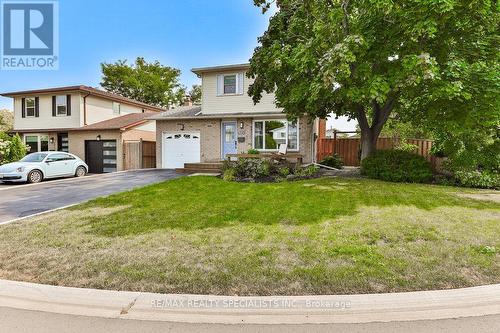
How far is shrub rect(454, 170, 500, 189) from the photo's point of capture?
980cm

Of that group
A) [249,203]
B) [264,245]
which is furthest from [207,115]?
[264,245]

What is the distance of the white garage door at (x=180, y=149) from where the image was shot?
55.8 ft

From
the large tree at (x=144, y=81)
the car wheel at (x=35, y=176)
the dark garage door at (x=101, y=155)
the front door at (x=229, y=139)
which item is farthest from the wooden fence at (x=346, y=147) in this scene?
the large tree at (x=144, y=81)

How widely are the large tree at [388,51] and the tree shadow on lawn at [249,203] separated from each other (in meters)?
2.66

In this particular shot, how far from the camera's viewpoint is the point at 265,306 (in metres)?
2.99

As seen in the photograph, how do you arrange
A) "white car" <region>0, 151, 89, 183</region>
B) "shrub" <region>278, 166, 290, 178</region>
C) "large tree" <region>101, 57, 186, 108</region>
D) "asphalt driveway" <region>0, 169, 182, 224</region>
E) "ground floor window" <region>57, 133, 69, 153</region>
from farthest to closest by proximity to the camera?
"large tree" <region>101, 57, 186, 108</region> < "ground floor window" <region>57, 133, 69, 153</region> < "white car" <region>0, 151, 89, 183</region> < "shrub" <region>278, 166, 290, 178</region> < "asphalt driveway" <region>0, 169, 182, 224</region>

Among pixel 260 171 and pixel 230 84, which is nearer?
pixel 260 171

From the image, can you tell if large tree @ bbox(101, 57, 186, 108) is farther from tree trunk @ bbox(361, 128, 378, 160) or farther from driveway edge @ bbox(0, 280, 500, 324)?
driveway edge @ bbox(0, 280, 500, 324)

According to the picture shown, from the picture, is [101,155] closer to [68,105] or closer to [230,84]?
[68,105]

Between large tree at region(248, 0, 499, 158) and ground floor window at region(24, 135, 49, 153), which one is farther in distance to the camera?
ground floor window at region(24, 135, 49, 153)

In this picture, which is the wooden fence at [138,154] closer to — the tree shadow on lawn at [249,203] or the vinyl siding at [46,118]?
the vinyl siding at [46,118]

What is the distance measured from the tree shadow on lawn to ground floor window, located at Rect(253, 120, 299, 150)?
5.37 m

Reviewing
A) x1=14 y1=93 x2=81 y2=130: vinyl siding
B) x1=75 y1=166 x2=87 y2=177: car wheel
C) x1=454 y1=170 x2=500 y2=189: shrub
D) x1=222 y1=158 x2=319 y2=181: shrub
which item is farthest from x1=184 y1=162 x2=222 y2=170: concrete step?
x1=454 y1=170 x2=500 y2=189: shrub

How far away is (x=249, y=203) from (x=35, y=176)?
437 inches
